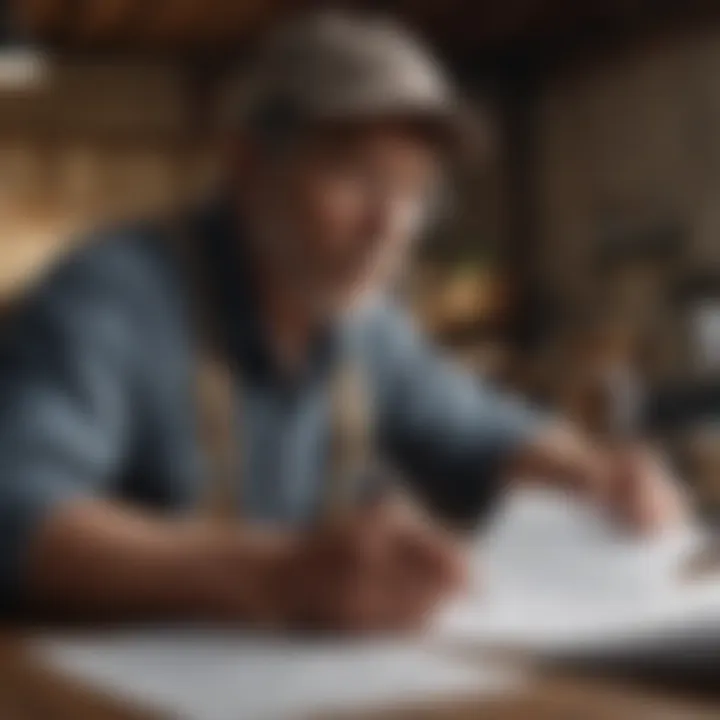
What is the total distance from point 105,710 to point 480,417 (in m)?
0.22

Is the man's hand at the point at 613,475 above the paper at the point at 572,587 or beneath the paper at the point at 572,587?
above

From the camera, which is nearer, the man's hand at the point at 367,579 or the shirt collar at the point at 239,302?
the man's hand at the point at 367,579

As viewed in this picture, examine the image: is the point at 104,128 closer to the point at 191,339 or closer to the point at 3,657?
the point at 191,339

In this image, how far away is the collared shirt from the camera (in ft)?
1.59

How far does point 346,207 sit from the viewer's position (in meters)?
0.49

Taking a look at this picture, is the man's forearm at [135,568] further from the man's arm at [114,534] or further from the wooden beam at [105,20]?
the wooden beam at [105,20]

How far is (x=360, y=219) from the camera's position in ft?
1.61

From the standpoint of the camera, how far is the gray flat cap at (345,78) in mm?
493

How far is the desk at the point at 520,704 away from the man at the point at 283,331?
0.11 meters

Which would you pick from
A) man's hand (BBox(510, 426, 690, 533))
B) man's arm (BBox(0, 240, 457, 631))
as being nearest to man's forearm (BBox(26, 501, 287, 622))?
man's arm (BBox(0, 240, 457, 631))

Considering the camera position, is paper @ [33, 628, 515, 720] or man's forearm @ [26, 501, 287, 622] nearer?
paper @ [33, 628, 515, 720]

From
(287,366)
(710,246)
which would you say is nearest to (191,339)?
(287,366)

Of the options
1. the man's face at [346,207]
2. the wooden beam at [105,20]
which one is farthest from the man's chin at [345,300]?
the wooden beam at [105,20]

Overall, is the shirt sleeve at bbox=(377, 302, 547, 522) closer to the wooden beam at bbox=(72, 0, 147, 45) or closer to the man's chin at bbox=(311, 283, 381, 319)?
the man's chin at bbox=(311, 283, 381, 319)
